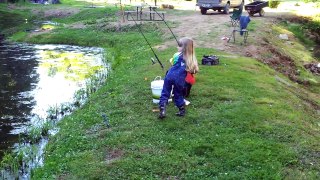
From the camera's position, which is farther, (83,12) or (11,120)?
(83,12)

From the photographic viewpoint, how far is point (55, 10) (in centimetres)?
4194

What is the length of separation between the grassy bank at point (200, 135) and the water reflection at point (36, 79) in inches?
64.6

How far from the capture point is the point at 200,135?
967cm

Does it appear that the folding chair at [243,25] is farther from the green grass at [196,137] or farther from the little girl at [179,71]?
the little girl at [179,71]

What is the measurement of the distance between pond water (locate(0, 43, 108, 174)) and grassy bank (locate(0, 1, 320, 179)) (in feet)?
4.64

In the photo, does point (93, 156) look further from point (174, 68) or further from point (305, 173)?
point (305, 173)

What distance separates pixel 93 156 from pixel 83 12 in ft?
101

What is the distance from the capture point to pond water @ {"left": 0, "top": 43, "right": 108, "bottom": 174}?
13.1m

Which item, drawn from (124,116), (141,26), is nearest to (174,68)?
(124,116)

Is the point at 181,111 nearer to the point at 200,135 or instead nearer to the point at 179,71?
the point at 179,71

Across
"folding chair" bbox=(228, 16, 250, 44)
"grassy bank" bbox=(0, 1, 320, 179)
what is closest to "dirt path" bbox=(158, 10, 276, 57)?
"folding chair" bbox=(228, 16, 250, 44)

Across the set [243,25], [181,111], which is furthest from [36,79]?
[181,111]

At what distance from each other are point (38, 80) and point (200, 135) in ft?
35.1

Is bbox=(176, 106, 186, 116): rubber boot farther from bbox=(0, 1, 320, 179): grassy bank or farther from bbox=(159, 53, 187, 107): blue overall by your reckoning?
bbox=(159, 53, 187, 107): blue overall
